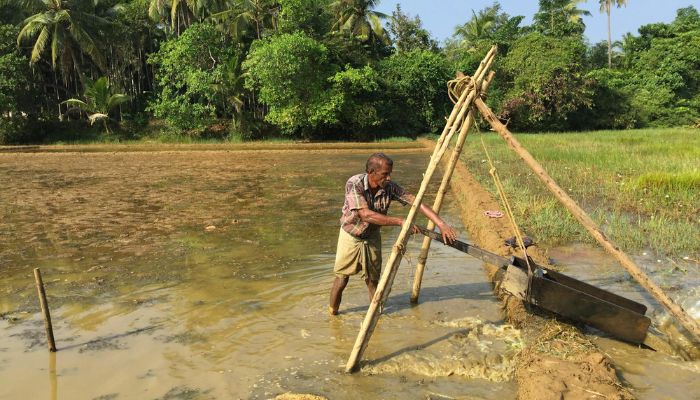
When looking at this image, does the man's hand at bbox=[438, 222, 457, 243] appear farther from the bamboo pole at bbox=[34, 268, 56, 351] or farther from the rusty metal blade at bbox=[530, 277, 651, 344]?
the bamboo pole at bbox=[34, 268, 56, 351]

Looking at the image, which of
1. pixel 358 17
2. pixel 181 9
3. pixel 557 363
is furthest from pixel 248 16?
pixel 557 363

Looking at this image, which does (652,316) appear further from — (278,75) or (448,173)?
(278,75)

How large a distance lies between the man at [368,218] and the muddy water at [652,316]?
55.3 inches

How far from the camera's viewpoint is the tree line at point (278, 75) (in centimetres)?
2472

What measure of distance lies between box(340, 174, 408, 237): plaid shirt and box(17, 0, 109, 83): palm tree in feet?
80.4

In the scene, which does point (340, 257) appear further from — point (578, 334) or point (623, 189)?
point (623, 189)

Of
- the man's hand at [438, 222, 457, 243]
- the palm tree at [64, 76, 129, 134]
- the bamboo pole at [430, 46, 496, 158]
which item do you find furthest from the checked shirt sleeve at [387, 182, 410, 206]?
the palm tree at [64, 76, 129, 134]

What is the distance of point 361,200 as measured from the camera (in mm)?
3971

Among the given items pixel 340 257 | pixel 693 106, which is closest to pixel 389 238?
pixel 340 257

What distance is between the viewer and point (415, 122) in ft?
94.8

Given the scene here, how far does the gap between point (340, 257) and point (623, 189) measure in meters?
6.15

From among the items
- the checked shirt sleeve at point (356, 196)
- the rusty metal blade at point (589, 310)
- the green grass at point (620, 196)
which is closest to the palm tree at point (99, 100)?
the green grass at point (620, 196)

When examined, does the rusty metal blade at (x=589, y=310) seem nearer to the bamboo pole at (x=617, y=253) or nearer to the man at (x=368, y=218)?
the bamboo pole at (x=617, y=253)

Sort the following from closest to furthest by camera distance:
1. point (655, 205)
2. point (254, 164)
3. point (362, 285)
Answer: point (362, 285), point (655, 205), point (254, 164)
